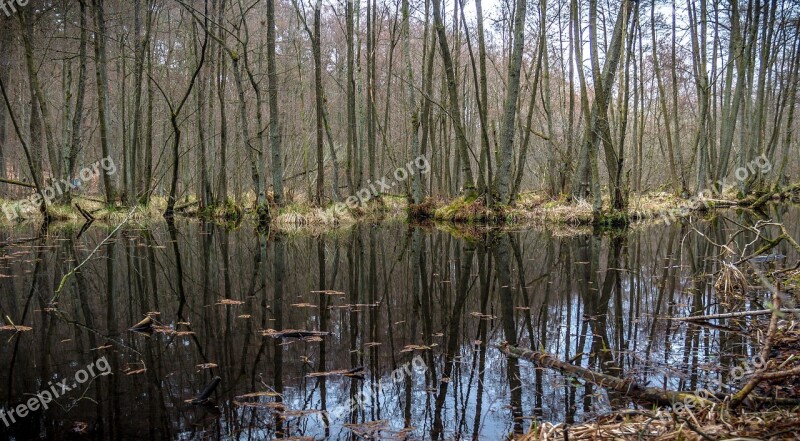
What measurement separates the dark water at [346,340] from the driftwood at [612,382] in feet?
0.26

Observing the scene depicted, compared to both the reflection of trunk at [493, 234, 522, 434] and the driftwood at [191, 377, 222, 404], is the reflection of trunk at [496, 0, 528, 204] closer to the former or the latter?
the reflection of trunk at [493, 234, 522, 434]

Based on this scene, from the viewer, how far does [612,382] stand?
2.79 meters

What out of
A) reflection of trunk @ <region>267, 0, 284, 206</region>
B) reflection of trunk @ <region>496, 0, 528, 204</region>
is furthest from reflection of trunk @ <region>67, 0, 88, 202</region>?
reflection of trunk @ <region>496, 0, 528, 204</region>

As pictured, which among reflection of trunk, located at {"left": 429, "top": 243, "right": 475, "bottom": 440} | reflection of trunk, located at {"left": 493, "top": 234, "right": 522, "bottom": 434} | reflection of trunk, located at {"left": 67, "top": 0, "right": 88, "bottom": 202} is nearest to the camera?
reflection of trunk, located at {"left": 429, "top": 243, "right": 475, "bottom": 440}

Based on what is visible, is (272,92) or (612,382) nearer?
(612,382)

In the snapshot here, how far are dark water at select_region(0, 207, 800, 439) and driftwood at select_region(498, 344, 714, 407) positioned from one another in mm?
78

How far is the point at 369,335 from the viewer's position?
4117mm

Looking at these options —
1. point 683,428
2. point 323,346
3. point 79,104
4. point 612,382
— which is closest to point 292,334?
point 323,346

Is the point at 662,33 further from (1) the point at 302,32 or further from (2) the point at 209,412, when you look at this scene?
(2) the point at 209,412

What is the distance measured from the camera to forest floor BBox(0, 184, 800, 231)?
15219 mm

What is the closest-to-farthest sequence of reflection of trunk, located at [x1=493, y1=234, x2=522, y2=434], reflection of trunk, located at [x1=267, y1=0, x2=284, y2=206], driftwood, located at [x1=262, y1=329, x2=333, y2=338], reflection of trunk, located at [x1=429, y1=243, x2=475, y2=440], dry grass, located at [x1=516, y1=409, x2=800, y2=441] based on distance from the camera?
dry grass, located at [x1=516, y1=409, x2=800, y2=441] < reflection of trunk, located at [x1=429, y1=243, x2=475, y2=440] < reflection of trunk, located at [x1=493, y1=234, x2=522, y2=434] < driftwood, located at [x1=262, y1=329, x2=333, y2=338] < reflection of trunk, located at [x1=267, y1=0, x2=284, y2=206]

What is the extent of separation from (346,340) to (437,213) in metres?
13.2

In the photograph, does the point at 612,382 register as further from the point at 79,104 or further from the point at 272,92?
the point at 79,104

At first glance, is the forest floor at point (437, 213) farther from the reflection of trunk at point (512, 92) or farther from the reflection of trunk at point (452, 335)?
the reflection of trunk at point (452, 335)
